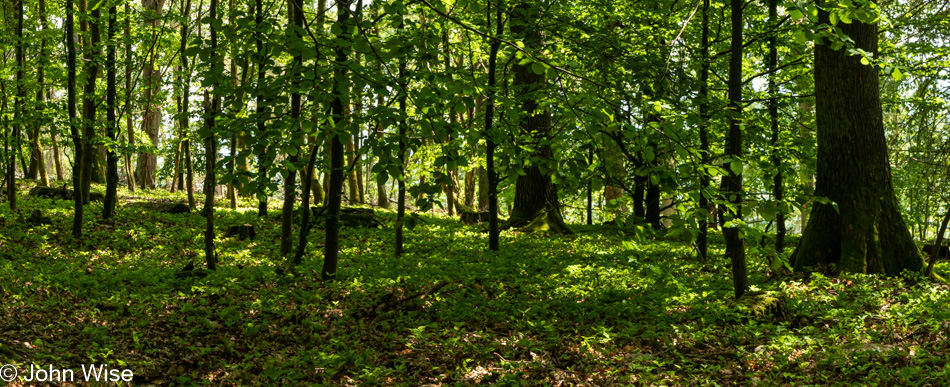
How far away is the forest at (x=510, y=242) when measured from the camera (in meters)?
3.15

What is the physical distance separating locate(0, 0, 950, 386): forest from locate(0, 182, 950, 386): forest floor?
0.04 metres

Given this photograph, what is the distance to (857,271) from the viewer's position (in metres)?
7.29

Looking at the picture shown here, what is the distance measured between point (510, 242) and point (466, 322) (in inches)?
197

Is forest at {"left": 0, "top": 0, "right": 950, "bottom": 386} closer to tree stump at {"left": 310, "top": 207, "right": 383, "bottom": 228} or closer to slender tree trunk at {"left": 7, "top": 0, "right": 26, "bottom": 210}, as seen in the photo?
slender tree trunk at {"left": 7, "top": 0, "right": 26, "bottom": 210}

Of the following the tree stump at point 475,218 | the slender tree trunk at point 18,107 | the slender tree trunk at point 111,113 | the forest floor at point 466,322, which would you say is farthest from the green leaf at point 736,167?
the tree stump at point 475,218

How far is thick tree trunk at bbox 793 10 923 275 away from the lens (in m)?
7.42

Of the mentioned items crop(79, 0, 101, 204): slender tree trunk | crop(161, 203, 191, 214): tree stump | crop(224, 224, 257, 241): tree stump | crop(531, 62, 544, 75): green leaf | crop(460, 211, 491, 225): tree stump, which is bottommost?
crop(224, 224, 257, 241): tree stump

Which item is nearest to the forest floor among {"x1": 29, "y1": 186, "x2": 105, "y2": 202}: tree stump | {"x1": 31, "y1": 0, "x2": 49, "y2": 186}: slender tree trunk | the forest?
the forest

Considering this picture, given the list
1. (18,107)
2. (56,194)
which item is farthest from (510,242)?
(56,194)

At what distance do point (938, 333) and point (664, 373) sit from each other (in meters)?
2.51

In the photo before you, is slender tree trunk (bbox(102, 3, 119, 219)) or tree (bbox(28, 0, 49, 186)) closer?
tree (bbox(28, 0, 49, 186))

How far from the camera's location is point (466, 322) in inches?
259

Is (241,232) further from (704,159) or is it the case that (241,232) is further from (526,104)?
(704,159)

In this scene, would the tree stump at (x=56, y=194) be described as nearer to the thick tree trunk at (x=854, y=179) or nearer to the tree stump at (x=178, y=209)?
the tree stump at (x=178, y=209)
